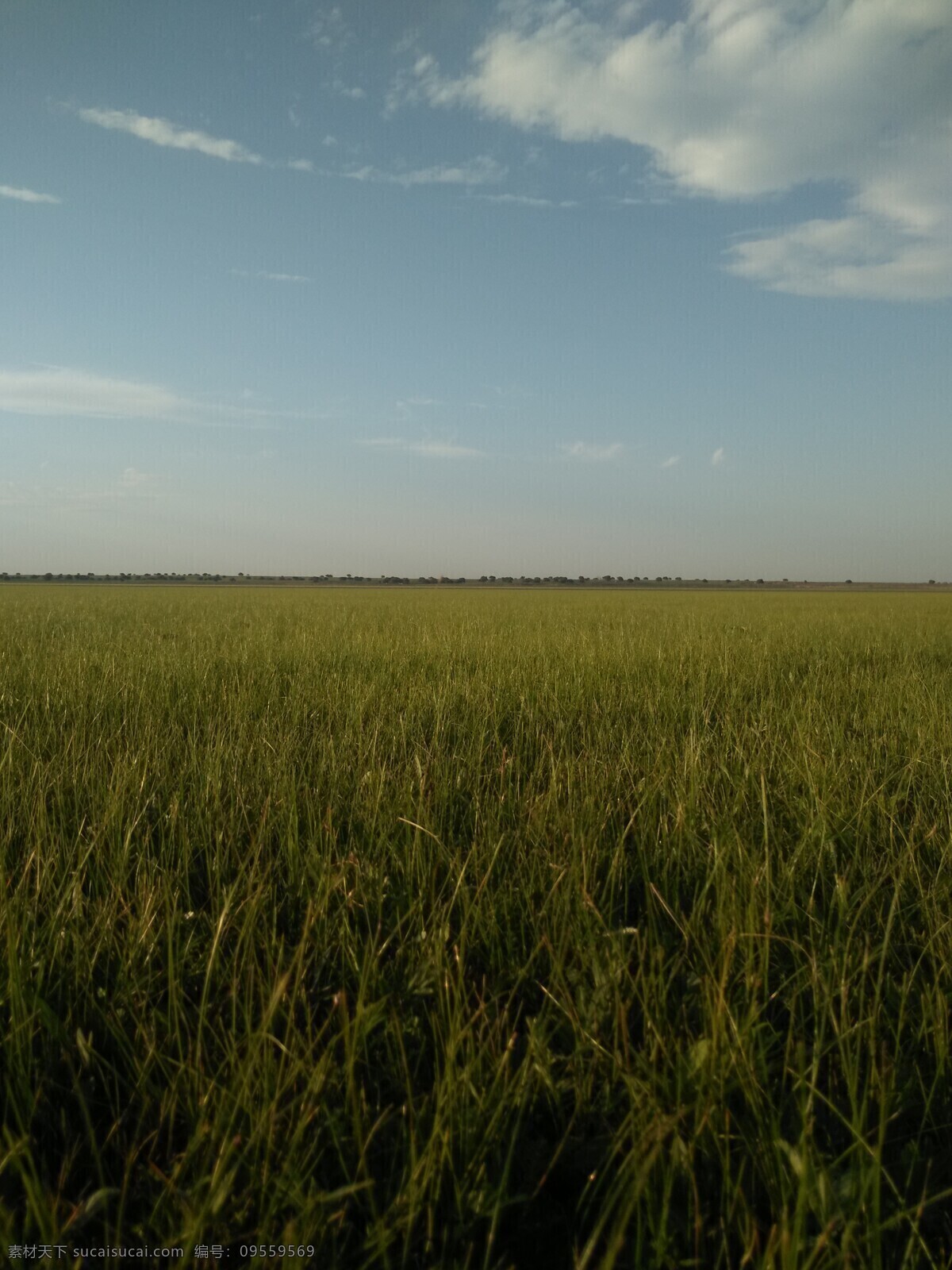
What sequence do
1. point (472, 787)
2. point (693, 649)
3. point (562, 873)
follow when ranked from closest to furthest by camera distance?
point (562, 873) → point (472, 787) → point (693, 649)

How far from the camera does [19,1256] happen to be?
837 mm

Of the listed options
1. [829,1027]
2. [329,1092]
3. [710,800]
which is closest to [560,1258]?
[329,1092]

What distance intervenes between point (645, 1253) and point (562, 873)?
0.72 meters

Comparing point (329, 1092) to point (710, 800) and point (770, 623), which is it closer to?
point (710, 800)

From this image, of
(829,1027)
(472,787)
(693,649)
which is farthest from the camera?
(693,649)

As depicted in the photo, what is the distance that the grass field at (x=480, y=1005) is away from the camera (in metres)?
0.94

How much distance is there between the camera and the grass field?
0.94 m

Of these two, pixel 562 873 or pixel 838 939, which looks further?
pixel 562 873

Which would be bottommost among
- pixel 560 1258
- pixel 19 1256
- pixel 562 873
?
pixel 560 1258

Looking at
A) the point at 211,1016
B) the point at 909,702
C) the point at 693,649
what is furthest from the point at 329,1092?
the point at 693,649

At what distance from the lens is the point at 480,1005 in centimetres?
128

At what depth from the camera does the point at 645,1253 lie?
0.94 m

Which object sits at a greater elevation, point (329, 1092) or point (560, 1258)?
point (329, 1092)

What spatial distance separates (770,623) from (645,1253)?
1340 centimetres
